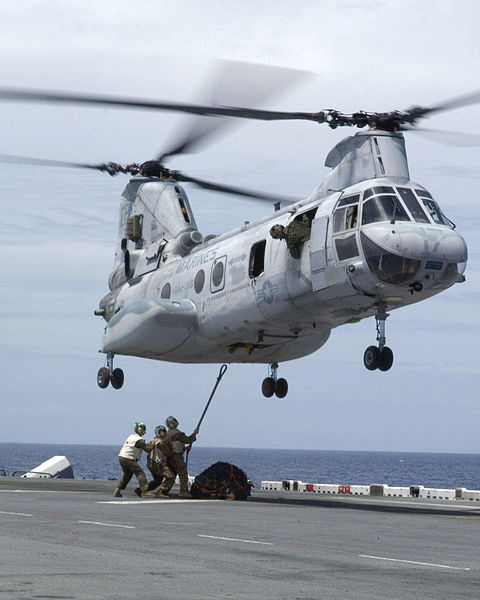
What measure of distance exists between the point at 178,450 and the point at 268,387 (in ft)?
18.6

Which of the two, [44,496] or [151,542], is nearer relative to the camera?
[151,542]

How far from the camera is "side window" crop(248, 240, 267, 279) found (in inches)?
951

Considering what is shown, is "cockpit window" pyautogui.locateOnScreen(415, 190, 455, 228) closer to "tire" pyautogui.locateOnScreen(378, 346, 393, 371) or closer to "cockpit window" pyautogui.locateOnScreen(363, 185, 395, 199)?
"cockpit window" pyautogui.locateOnScreen(363, 185, 395, 199)

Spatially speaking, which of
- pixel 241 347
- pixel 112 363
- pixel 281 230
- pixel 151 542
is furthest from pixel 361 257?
pixel 112 363

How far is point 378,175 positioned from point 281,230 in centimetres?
263

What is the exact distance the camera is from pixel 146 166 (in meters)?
32.8

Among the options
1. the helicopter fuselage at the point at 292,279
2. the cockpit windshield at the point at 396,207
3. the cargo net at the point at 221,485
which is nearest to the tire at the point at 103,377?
the helicopter fuselage at the point at 292,279

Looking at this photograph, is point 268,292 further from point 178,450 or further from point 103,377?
point 103,377

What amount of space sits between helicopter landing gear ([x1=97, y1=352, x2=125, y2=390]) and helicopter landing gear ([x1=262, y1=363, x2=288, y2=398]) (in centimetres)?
533

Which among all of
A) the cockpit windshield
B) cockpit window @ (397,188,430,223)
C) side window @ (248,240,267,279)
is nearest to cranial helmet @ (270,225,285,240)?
side window @ (248,240,267,279)

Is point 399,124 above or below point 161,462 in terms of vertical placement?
above

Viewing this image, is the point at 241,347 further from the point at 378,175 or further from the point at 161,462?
the point at 378,175

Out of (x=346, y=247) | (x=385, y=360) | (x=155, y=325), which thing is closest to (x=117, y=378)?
(x=155, y=325)

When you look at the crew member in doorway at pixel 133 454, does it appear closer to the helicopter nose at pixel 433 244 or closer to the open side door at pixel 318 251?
the open side door at pixel 318 251
